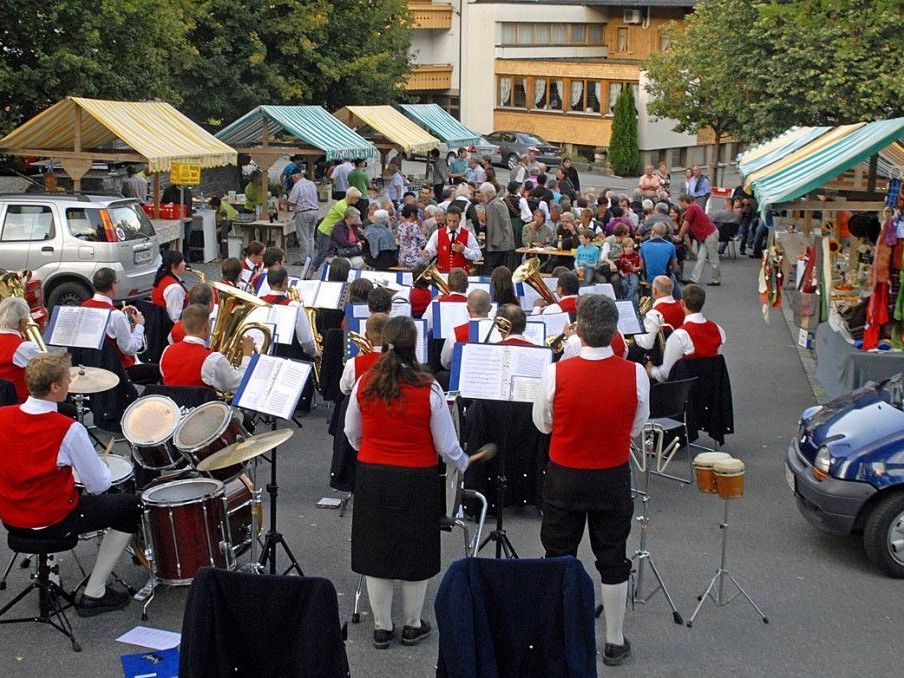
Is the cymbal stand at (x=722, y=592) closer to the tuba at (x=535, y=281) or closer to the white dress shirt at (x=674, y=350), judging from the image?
the white dress shirt at (x=674, y=350)

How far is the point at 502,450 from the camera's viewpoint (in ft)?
24.5

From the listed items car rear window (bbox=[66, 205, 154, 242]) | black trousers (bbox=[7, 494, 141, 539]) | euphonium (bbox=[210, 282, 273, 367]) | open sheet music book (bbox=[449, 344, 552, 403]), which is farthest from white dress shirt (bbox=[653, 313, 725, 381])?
car rear window (bbox=[66, 205, 154, 242])

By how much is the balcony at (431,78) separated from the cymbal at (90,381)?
4529 centimetres

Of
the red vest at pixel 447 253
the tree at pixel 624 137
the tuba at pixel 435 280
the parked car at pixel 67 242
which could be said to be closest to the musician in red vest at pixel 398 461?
the tuba at pixel 435 280

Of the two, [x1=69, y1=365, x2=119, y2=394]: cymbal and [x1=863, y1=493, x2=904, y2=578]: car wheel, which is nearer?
[x1=863, y1=493, x2=904, y2=578]: car wheel

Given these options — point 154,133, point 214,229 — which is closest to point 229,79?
point 214,229

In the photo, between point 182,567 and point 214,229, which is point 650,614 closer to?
point 182,567

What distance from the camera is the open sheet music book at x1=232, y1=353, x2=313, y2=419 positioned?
7398 millimetres

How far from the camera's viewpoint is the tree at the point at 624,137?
46000 mm

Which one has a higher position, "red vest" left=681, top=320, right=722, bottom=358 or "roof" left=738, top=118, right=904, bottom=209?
"roof" left=738, top=118, right=904, bottom=209

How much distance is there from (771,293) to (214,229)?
40.3 feet

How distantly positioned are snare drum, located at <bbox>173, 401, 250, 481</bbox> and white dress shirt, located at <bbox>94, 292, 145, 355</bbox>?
326 cm

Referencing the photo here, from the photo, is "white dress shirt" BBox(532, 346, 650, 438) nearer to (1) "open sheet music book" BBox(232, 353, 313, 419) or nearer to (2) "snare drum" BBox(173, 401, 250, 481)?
(1) "open sheet music book" BBox(232, 353, 313, 419)

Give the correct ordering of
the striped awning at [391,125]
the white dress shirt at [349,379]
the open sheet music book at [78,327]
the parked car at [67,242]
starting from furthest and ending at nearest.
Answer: the striped awning at [391,125] < the parked car at [67,242] < the open sheet music book at [78,327] < the white dress shirt at [349,379]
